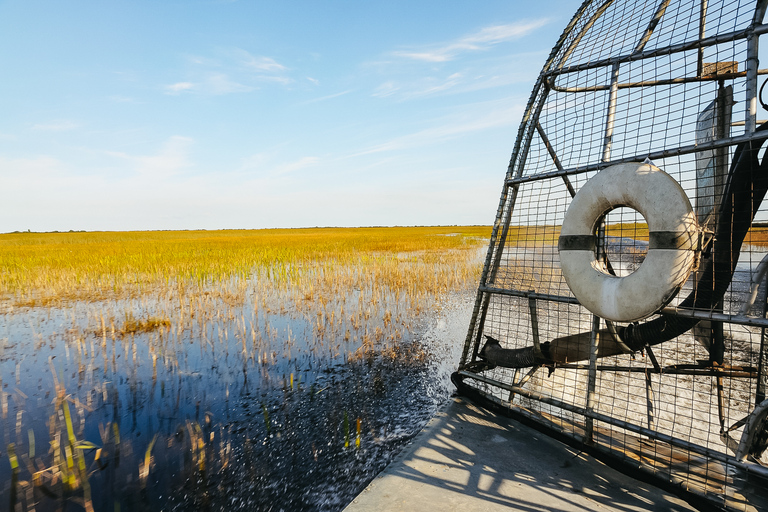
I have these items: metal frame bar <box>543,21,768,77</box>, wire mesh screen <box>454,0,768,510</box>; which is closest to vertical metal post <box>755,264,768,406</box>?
wire mesh screen <box>454,0,768,510</box>

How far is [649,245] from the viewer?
96.1 inches

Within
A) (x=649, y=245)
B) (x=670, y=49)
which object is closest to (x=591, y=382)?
(x=649, y=245)

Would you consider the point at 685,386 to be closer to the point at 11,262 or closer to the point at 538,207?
the point at 538,207

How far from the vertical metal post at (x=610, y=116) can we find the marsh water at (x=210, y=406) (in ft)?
9.73

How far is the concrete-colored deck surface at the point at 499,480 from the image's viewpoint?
226 centimetres

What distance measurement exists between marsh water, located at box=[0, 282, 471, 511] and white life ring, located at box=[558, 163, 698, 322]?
2.17 metres

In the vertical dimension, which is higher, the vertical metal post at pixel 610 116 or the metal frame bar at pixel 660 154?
the vertical metal post at pixel 610 116

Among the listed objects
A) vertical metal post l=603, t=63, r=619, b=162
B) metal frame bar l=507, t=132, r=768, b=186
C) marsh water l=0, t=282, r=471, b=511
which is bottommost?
marsh water l=0, t=282, r=471, b=511

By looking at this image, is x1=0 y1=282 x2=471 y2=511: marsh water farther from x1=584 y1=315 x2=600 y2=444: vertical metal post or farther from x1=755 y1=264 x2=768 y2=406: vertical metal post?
x1=755 y1=264 x2=768 y2=406: vertical metal post

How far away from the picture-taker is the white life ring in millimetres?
2291

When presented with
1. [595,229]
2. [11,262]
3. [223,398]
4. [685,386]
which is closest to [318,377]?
[223,398]

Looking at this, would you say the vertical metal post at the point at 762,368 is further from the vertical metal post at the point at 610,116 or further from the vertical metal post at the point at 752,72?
the vertical metal post at the point at 610,116

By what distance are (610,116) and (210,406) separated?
15.5 ft

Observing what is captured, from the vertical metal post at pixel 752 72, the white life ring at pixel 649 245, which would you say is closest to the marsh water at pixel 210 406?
the white life ring at pixel 649 245
